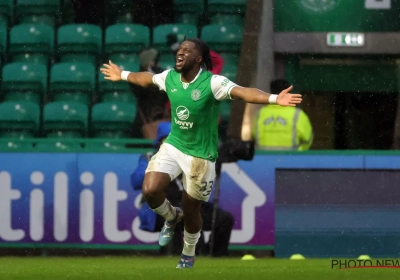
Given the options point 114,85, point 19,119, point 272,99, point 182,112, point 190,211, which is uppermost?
point 114,85

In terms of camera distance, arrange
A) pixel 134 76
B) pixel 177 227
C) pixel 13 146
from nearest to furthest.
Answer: pixel 134 76
pixel 177 227
pixel 13 146

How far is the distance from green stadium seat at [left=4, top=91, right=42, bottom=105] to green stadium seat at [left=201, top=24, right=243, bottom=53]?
6.65 ft

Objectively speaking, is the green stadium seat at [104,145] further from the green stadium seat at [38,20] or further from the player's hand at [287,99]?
the player's hand at [287,99]

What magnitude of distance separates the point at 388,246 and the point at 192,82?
3988 mm

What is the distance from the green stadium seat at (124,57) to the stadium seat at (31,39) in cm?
77

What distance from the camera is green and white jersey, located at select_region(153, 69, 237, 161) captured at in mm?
8656

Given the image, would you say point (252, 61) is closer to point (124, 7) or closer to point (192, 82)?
point (124, 7)

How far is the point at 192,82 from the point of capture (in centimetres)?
870

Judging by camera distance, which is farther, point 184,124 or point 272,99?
point 184,124

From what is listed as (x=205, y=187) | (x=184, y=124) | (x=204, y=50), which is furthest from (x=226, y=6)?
(x=205, y=187)

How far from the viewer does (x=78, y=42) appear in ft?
43.3

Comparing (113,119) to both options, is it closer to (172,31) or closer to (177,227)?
(172,31)

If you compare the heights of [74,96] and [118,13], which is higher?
[118,13]

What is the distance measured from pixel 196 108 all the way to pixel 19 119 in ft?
14.2
